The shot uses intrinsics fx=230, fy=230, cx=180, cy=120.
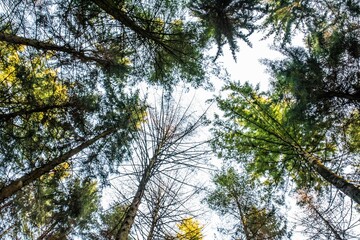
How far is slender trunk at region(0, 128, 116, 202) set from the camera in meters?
4.44

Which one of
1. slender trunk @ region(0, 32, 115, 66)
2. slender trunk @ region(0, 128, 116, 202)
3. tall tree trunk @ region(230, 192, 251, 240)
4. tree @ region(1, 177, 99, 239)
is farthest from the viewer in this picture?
tall tree trunk @ region(230, 192, 251, 240)

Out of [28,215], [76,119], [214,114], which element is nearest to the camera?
[76,119]

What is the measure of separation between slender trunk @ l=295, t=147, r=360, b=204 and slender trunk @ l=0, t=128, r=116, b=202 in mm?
5489

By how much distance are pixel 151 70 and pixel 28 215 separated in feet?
19.3

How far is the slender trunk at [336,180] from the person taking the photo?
445 cm

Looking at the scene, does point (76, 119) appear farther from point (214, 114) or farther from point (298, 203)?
point (298, 203)

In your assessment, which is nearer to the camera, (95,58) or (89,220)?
(95,58)

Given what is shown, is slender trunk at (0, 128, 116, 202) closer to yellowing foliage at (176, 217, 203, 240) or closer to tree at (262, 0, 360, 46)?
yellowing foliage at (176, 217, 203, 240)

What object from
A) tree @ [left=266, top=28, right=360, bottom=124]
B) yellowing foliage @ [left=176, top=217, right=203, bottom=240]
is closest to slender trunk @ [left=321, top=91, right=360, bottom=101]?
tree @ [left=266, top=28, right=360, bottom=124]

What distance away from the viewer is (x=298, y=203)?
838 centimetres

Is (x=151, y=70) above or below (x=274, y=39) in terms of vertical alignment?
below

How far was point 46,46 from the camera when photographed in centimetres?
445

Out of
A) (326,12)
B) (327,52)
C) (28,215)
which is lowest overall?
(28,215)

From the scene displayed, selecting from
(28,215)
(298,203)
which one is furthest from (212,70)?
(28,215)
